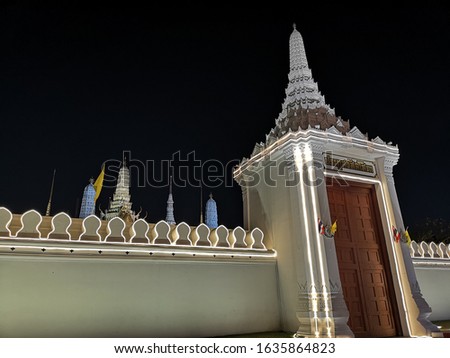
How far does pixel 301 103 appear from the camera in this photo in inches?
444

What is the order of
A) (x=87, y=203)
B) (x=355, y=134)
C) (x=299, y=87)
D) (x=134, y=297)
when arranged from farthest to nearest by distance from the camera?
(x=87, y=203), (x=299, y=87), (x=355, y=134), (x=134, y=297)

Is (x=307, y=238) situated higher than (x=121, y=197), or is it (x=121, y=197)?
(x=121, y=197)

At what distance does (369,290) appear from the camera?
360 inches

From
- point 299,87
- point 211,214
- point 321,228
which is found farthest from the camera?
point 211,214

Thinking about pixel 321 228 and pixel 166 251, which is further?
pixel 321 228

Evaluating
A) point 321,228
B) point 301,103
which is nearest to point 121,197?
point 301,103

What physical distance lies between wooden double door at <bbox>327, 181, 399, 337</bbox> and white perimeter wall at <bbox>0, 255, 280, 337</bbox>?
2.11 metres

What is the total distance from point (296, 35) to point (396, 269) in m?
10.1

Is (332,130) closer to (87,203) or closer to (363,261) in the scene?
(363,261)

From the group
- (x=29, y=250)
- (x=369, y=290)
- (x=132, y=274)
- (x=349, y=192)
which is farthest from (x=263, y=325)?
(x=29, y=250)

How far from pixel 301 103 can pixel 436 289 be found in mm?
8936

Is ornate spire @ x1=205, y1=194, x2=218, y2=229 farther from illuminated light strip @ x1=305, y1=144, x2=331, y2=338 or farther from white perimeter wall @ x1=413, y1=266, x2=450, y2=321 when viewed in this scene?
illuminated light strip @ x1=305, y1=144, x2=331, y2=338

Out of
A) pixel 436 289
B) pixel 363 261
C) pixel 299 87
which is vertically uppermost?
pixel 299 87
